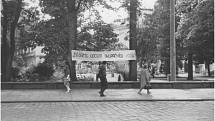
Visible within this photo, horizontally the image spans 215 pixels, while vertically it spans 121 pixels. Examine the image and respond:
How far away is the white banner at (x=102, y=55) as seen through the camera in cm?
2558

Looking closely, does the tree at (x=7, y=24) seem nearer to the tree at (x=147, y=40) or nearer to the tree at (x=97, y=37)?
the tree at (x=97, y=37)

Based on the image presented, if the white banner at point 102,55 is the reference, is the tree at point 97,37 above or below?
above

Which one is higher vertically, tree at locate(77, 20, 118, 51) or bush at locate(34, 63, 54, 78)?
tree at locate(77, 20, 118, 51)

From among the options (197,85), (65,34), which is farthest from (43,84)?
(197,85)

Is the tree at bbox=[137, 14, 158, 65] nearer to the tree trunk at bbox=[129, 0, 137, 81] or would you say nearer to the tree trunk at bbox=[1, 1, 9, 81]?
the tree trunk at bbox=[129, 0, 137, 81]

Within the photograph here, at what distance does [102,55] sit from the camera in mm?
25750

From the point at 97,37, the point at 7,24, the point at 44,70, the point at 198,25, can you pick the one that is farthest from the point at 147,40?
the point at 7,24

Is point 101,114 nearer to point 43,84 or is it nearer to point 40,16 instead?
point 43,84

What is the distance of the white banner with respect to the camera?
2558cm

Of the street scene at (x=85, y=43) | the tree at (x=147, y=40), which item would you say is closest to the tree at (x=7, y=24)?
the street scene at (x=85, y=43)

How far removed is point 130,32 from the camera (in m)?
26.7

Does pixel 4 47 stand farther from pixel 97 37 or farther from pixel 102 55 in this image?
pixel 102 55

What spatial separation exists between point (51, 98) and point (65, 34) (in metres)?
9.40

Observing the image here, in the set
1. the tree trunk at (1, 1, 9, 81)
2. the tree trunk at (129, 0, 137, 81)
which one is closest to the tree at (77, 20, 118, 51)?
the tree trunk at (129, 0, 137, 81)
